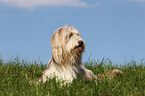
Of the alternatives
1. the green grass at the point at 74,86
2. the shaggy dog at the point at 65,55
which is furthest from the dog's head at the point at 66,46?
the green grass at the point at 74,86

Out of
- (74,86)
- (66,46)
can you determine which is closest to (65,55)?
(66,46)

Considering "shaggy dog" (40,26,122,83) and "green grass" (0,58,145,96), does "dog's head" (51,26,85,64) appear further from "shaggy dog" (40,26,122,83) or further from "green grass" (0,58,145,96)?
"green grass" (0,58,145,96)

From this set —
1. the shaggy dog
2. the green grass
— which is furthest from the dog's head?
the green grass

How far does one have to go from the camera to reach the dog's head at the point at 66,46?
5.31m

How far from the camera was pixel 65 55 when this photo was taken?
5402 mm

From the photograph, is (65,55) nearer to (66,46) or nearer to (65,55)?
(65,55)

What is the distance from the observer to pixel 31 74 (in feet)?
22.3

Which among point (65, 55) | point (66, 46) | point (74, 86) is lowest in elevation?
point (74, 86)

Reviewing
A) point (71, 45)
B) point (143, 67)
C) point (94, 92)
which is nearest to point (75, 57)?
point (71, 45)

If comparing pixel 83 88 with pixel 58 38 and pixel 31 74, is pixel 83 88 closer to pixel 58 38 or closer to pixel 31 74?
pixel 58 38

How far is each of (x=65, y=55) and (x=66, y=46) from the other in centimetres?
21

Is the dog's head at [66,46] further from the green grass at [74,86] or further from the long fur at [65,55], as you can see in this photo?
the green grass at [74,86]

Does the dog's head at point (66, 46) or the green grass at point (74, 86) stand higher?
the dog's head at point (66, 46)

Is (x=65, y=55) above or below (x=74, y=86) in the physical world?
above
